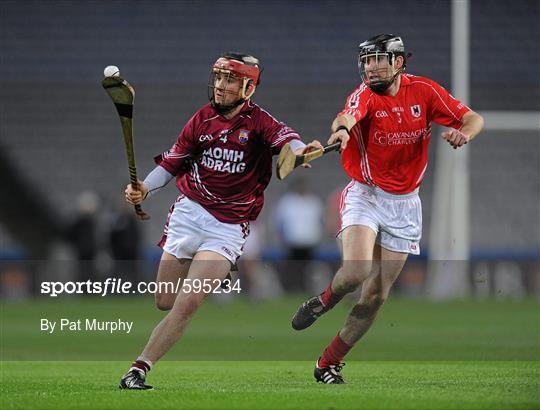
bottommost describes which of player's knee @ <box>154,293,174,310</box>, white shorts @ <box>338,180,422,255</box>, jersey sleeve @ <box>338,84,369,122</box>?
player's knee @ <box>154,293,174,310</box>

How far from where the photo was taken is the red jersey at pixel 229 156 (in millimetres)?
7688

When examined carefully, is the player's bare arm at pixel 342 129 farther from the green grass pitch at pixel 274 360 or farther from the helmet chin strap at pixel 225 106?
the green grass pitch at pixel 274 360

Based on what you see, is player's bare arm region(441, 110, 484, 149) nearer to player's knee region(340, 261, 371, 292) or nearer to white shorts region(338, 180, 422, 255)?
white shorts region(338, 180, 422, 255)

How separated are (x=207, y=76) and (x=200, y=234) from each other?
1394 cm

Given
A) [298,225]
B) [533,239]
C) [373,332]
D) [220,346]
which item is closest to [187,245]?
Result: [220,346]

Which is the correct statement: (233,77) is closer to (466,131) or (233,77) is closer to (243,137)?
(243,137)

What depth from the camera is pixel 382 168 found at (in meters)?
8.30

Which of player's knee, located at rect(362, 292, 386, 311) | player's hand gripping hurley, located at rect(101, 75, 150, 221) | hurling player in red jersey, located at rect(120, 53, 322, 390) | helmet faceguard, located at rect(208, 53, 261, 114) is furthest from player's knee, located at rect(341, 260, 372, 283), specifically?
player's hand gripping hurley, located at rect(101, 75, 150, 221)

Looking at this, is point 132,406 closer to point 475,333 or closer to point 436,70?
point 475,333

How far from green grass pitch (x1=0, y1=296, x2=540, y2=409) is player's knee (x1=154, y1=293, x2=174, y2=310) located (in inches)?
19.9

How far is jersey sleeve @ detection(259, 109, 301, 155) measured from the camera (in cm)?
761

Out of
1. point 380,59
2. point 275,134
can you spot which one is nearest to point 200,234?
point 275,134

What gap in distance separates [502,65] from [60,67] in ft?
25.8

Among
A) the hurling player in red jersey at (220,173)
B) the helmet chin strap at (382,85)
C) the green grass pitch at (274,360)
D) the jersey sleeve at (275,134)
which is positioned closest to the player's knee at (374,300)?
the green grass pitch at (274,360)
